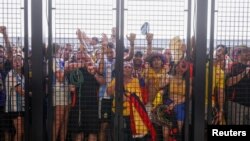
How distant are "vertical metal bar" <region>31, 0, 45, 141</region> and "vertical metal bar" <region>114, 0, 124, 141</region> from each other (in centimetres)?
68

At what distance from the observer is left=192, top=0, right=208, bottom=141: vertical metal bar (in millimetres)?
3473

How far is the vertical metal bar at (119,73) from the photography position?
353 centimetres

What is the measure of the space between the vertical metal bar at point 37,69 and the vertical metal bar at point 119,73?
0.68 metres

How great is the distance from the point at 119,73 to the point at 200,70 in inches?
29.4

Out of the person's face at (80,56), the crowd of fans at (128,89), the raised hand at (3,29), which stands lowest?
the crowd of fans at (128,89)

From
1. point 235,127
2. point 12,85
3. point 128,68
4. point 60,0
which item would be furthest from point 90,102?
point 235,127

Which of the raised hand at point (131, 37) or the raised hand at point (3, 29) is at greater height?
the raised hand at point (3, 29)

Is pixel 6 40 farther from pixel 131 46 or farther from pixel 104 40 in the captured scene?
pixel 131 46

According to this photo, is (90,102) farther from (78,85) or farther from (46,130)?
(46,130)

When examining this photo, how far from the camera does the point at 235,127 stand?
3.68 metres

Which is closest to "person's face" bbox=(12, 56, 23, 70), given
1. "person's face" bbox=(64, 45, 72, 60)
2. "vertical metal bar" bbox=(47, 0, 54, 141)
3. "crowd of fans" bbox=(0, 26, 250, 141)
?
"crowd of fans" bbox=(0, 26, 250, 141)

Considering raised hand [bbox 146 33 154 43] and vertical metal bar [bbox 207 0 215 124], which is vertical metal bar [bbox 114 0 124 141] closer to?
raised hand [bbox 146 33 154 43]

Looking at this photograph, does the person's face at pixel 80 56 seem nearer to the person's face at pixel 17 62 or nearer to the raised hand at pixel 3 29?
the person's face at pixel 17 62

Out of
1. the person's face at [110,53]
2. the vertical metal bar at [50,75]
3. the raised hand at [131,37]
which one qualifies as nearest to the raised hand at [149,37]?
the raised hand at [131,37]
